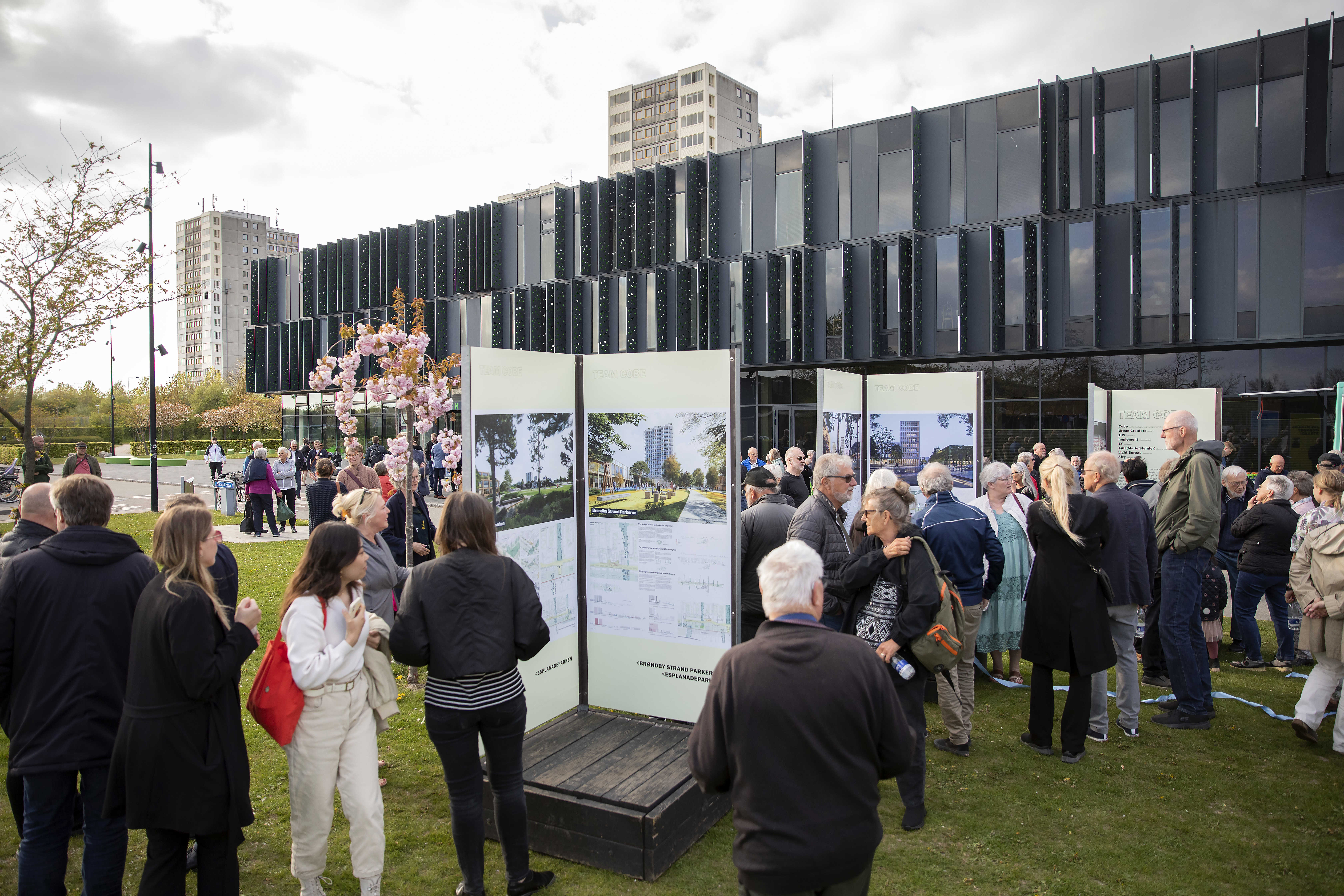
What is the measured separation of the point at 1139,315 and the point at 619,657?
64.4 feet

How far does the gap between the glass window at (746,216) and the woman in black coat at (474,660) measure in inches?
916

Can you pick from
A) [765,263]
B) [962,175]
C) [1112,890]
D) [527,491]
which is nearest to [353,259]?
[765,263]

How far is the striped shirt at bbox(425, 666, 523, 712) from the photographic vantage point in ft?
11.2

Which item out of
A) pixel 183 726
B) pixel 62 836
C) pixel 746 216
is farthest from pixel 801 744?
pixel 746 216

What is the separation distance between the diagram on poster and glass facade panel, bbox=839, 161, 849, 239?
2055 centimetres

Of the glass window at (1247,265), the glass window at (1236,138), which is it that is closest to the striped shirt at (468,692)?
the glass window at (1247,265)

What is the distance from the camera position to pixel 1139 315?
19.6m

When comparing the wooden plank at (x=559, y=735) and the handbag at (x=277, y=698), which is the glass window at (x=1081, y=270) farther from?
the handbag at (x=277, y=698)

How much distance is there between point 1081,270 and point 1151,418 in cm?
1254

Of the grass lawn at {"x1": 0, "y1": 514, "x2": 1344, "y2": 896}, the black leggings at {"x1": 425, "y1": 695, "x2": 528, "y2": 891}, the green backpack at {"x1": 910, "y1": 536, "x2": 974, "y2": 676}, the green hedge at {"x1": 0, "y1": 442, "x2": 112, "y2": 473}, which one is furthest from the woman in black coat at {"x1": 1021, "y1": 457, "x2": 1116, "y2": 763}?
the green hedge at {"x1": 0, "y1": 442, "x2": 112, "y2": 473}

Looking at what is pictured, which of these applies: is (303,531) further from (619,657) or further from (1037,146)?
(1037,146)

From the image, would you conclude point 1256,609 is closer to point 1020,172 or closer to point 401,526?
point 401,526

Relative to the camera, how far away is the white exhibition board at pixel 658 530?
15.8 feet

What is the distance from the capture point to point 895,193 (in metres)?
22.8
